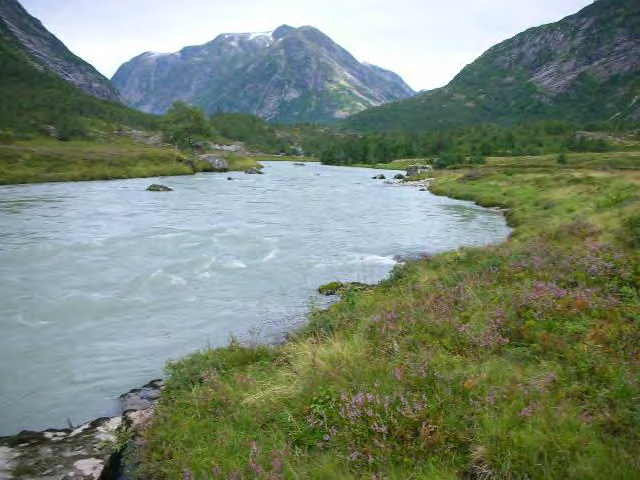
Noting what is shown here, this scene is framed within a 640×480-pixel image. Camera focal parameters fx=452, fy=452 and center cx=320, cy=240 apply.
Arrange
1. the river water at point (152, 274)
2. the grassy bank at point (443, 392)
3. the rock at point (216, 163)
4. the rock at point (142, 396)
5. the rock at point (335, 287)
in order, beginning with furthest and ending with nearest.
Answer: the rock at point (216, 163) < the rock at point (335, 287) < the river water at point (152, 274) < the rock at point (142, 396) < the grassy bank at point (443, 392)

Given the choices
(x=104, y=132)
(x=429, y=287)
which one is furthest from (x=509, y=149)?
(x=429, y=287)

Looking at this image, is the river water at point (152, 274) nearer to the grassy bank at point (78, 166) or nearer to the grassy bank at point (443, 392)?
the grassy bank at point (443, 392)

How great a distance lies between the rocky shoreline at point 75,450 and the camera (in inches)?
286

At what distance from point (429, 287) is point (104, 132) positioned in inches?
6877

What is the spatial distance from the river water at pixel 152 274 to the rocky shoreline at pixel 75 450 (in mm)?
1466

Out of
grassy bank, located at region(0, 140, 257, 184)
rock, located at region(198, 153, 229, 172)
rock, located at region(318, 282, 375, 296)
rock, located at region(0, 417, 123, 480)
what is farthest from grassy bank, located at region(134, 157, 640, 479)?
rock, located at region(198, 153, 229, 172)

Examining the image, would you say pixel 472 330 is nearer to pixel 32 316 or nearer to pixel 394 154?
pixel 32 316

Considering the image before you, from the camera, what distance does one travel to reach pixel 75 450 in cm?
793

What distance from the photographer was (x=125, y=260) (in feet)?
83.0

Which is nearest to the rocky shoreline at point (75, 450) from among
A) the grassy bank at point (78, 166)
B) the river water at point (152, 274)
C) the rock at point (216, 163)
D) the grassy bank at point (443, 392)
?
the grassy bank at point (443, 392)

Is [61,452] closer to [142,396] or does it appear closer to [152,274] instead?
[142,396]

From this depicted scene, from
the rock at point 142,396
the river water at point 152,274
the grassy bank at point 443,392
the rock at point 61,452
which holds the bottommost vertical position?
the river water at point 152,274

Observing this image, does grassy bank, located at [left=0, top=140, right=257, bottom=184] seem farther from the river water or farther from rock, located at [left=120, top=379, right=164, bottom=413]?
rock, located at [left=120, top=379, right=164, bottom=413]

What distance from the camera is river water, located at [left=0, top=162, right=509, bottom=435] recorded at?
12.4m
